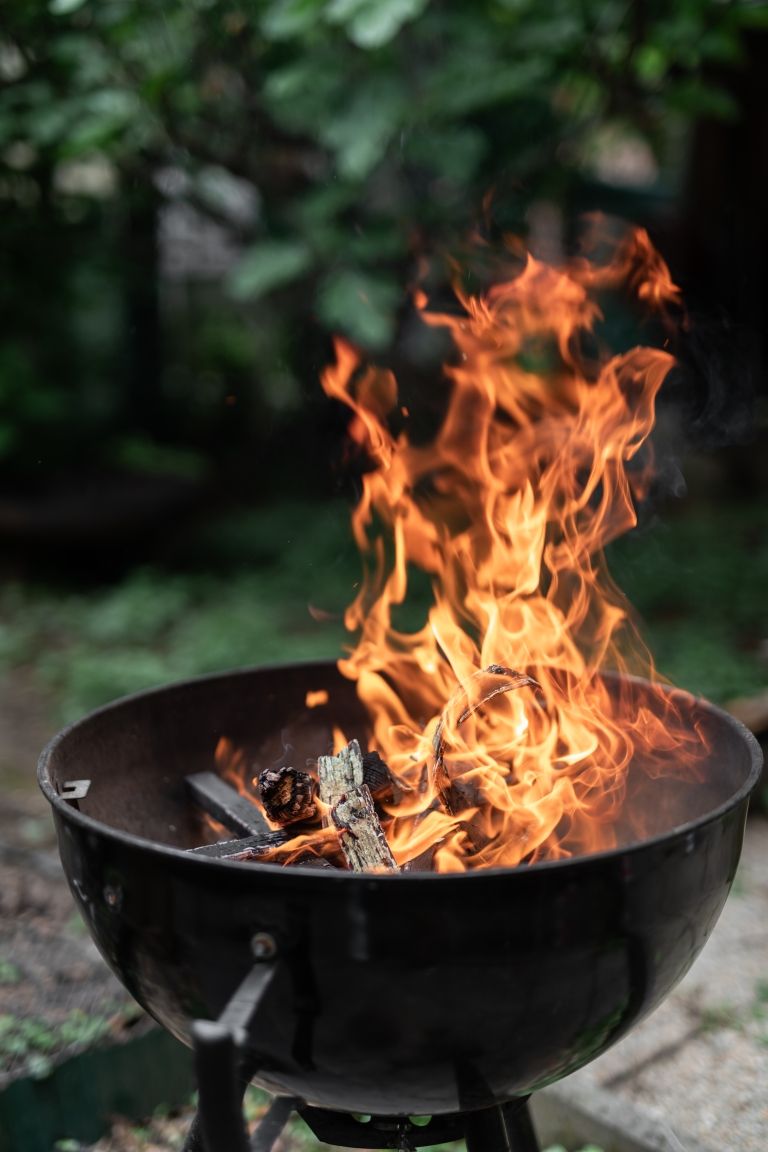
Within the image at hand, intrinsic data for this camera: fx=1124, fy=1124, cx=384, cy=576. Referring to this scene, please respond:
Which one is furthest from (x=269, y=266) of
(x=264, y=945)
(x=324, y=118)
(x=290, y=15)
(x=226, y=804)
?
(x=264, y=945)

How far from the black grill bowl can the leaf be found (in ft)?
9.64

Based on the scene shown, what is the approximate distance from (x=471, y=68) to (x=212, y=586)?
3.24 m

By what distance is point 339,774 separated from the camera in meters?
1.67

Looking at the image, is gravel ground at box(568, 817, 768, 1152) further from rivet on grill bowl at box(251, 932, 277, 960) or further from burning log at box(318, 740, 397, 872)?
rivet on grill bowl at box(251, 932, 277, 960)

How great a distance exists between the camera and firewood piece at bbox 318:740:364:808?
5.40 feet

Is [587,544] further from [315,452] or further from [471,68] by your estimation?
[315,452]

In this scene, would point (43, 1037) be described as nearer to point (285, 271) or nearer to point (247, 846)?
point (247, 846)

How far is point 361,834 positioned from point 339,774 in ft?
0.41

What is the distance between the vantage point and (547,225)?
8.16 m

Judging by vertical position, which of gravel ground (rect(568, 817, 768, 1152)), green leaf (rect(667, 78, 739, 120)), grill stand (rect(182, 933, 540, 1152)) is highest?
grill stand (rect(182, 933, 540, 1152))

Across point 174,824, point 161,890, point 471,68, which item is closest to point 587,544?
point 174,824

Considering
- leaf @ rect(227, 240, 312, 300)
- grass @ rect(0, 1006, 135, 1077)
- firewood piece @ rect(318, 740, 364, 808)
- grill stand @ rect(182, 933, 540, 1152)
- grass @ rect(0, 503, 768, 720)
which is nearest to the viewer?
grill stand @ rect(182, 933, 540, 1152)

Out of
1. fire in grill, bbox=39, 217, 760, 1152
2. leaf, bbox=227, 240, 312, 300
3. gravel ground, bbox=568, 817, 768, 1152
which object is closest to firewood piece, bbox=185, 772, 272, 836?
fire in grill, bbox=39, 217, 760, 1152

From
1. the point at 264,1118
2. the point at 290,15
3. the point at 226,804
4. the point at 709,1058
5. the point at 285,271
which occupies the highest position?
the point at 290,15
